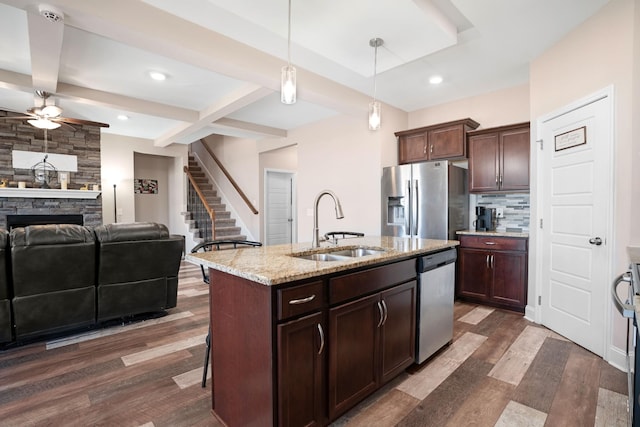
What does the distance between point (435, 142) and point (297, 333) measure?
3.69 meters

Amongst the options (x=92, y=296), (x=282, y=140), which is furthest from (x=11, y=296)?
(x=282, y=140)

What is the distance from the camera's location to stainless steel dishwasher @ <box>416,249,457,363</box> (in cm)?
230

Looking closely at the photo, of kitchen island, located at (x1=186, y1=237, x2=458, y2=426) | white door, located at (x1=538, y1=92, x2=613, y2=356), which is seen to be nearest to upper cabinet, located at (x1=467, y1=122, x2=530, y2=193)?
white door, located at (x1=538, y1=92, x2=613, y2=356)

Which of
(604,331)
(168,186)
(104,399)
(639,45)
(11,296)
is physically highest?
(639,45)

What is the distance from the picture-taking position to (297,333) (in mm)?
1424

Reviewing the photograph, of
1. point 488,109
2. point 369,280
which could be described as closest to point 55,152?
point 369,280

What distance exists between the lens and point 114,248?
9.75 feet

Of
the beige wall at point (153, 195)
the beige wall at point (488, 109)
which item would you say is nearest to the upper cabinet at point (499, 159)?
the beige wall at point (488, 109)

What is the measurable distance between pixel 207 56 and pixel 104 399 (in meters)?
2.63

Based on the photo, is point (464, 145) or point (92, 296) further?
point (464, 145)

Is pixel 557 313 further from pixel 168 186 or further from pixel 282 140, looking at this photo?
A: pixel 168 186

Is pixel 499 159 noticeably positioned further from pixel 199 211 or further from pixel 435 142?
pixel 199 211

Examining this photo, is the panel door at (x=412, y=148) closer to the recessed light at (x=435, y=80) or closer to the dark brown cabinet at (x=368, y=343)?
the recessed light at (x=435, y=80)

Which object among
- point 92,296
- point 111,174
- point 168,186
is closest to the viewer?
point 92,296
